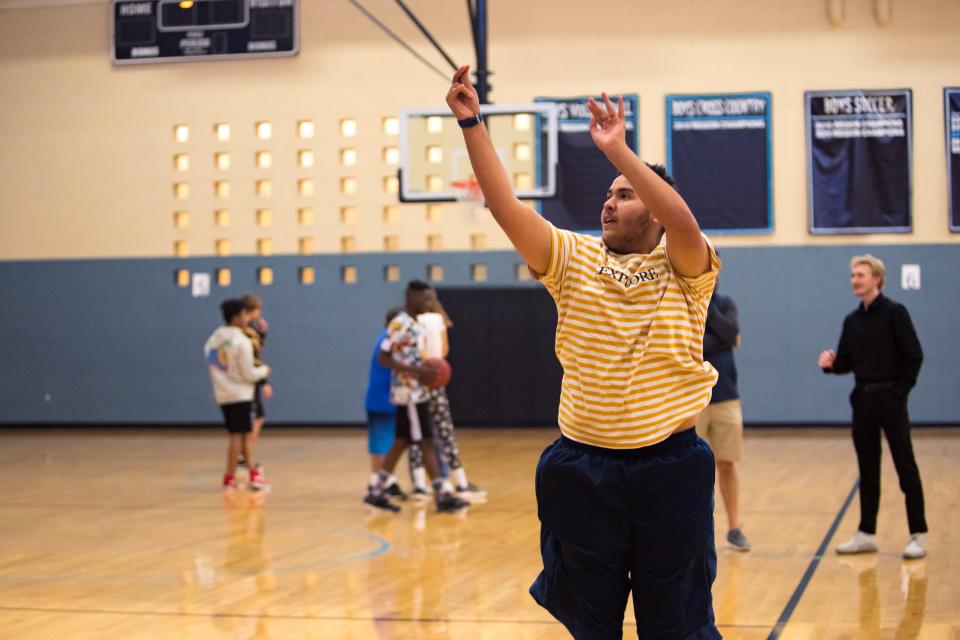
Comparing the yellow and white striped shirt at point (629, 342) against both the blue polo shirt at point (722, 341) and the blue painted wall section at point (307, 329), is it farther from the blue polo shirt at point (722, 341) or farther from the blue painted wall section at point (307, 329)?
the blue painted wall section at point (307, 329)

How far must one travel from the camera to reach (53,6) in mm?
19109

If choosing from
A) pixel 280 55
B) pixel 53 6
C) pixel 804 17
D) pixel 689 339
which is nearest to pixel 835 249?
pixel 804 17

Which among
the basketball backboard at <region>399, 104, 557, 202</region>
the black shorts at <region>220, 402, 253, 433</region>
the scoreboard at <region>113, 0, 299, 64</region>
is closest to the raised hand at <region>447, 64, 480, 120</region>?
the black shorts at <region>220, 402, 253, 433</region>

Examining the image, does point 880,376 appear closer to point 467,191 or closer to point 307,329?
point 467,191

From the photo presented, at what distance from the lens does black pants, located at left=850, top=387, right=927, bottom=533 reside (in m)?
7.32

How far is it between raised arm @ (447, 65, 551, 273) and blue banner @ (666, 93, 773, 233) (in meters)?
14.2

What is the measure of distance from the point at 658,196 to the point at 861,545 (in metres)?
5.29

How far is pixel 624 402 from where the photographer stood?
3166mm

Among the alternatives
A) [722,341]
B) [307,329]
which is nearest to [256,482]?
[722,341]

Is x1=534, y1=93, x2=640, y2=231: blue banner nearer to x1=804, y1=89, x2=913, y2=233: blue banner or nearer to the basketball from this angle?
x1=804, y1=89, x2=913, y2=233: blue banner

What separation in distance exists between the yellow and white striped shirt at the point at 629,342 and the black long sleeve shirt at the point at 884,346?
439cm

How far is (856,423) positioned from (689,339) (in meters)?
4.68

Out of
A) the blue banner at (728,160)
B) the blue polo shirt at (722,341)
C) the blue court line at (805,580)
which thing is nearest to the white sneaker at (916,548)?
the blue court line at (805,580)

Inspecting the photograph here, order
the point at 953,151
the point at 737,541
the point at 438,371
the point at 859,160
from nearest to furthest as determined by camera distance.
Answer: the point at 737,541 → the point at 438,371 → the point at 953,151 → the point at 859,160
